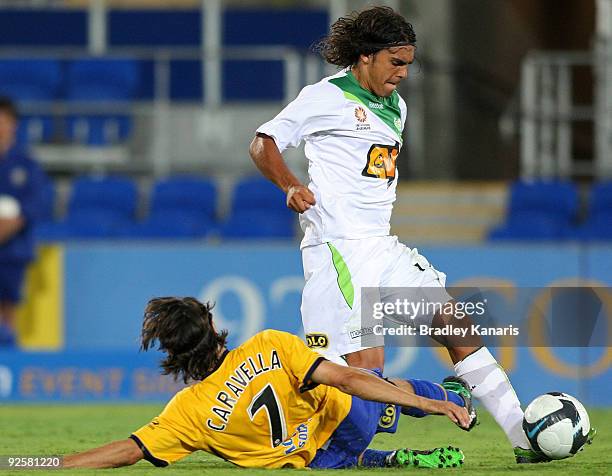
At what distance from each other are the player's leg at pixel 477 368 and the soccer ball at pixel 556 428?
13 centimetres

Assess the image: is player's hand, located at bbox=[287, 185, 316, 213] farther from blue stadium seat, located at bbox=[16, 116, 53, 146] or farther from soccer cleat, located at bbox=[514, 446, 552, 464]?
blue stadium seat, located at bbox=[16, 116, 53, 146]

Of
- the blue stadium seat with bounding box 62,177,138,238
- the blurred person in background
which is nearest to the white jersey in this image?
the blurred person in background

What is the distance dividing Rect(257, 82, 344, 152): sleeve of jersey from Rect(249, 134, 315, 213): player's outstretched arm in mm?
69

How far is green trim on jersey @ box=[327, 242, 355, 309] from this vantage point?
5887 millimetres

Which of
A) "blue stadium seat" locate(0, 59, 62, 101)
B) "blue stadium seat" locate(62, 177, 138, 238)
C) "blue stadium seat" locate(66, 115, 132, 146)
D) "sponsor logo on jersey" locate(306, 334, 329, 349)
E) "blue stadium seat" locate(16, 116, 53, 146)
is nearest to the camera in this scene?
"sponsor logo on jersey" locate(306, 334, 329, 349)

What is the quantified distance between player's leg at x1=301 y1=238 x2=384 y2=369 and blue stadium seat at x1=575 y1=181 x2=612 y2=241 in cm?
573

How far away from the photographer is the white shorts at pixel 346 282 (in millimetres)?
5879

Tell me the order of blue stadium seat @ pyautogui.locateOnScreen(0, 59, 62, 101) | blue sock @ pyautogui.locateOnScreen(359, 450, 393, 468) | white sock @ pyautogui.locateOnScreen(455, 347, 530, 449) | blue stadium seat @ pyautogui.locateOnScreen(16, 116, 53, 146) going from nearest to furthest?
blue sock @ pyautogui.locateOnScreen(359, 450, 393, 468) → white sock @ pyautogui.locateOnScreen(455, 347, 530, 449) → blue stadium seat @ pyautogui.locateOnScreen(16, 116, 53, 146) → blue stadium seat @ pyautogui.locateOnScreen(0, 59, 62, 101)

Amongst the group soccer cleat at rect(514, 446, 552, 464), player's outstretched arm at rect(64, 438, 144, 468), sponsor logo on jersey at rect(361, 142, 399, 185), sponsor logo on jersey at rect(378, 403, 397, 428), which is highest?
sponsor logo on jersey at rect(361, 142, 399, 185)

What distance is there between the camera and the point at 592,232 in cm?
1144

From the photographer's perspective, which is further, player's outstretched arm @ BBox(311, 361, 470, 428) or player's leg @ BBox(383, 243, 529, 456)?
player's leg @ BBox(383, 243, 529, 456)

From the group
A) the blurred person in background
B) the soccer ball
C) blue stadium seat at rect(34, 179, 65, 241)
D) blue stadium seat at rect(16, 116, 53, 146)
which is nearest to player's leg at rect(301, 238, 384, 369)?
→ the soccer ball

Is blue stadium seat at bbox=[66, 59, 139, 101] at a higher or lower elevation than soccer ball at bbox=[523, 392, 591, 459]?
higher

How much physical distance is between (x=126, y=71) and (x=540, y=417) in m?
8.93
